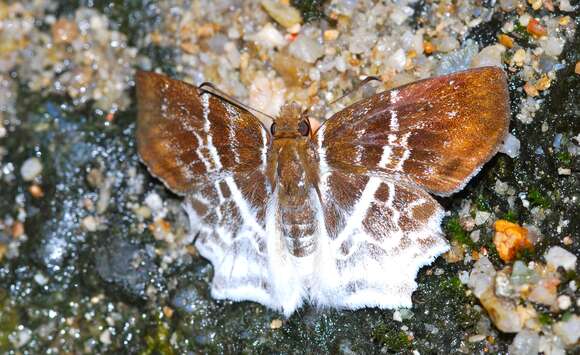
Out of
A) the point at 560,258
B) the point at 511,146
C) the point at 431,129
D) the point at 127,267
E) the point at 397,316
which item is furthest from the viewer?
the point at 127,267

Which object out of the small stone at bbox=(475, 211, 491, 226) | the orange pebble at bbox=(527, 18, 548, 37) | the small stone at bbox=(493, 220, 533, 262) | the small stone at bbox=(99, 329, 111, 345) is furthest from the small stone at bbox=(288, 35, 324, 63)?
the small stone at bbox=(99, 329, 111, 345)

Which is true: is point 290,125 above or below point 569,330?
above

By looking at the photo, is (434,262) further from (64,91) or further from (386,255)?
(64,91)

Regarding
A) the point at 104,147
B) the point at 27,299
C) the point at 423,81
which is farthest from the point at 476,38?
the point at 27,299

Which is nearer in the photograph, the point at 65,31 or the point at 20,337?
the point at 20,337

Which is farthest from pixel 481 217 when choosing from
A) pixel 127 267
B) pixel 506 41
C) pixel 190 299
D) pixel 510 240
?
pixel 127 267

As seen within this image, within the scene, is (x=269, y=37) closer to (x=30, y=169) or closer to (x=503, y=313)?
(x=30, y=169)
